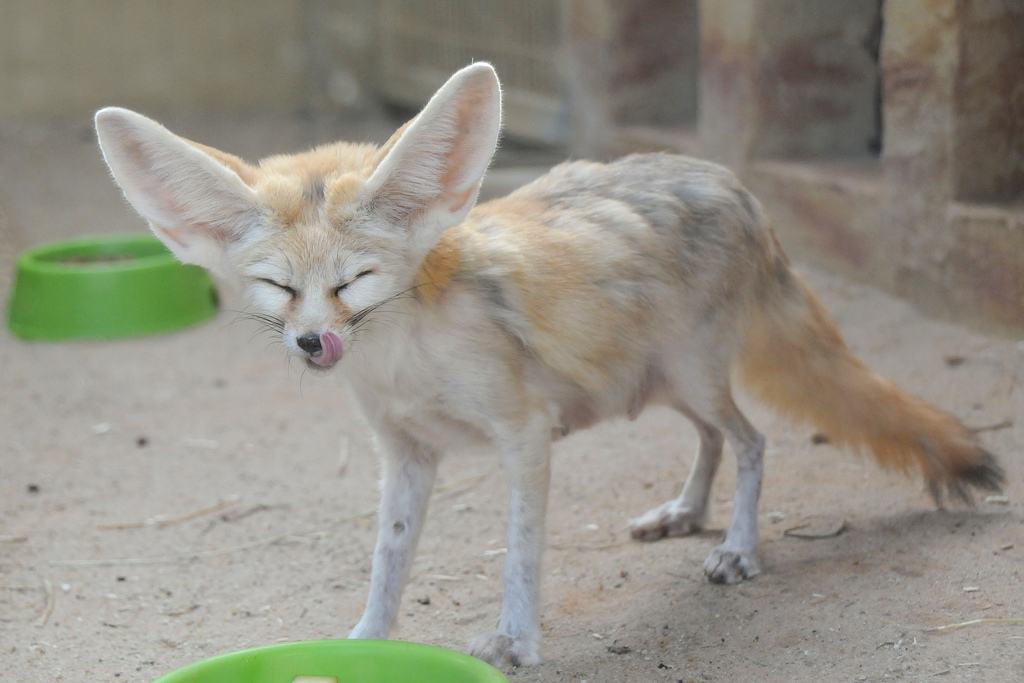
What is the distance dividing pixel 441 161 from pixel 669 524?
152 centimetres

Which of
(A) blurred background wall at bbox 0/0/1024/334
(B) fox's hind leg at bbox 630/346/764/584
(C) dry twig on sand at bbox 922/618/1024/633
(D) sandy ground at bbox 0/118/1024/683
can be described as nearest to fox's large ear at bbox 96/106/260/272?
(D) sandy ground at bbox 0/118/1024/683

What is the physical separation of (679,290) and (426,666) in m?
1.25

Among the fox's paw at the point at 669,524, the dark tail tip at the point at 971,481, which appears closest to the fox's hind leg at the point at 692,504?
the fox's paw at the point at 669,524

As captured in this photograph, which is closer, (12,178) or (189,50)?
(12,178)

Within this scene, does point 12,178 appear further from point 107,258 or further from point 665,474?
point 665,474

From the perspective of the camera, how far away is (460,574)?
3.24 metres

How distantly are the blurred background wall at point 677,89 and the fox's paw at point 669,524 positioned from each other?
1.56 m

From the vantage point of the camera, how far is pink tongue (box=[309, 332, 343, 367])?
2.22 m

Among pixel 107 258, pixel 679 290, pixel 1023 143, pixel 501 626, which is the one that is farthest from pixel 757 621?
pixel 107 258

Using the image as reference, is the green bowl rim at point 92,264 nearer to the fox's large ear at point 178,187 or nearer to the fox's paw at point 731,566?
the fox's large ear at point 178,187

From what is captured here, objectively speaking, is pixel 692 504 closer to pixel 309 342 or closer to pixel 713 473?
pixel 713 473

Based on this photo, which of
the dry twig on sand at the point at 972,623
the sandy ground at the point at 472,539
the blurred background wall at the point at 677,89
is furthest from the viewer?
the blurred background wall at the point at 677,89

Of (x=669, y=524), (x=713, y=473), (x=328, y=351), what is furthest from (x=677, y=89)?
(x=328, y=351)

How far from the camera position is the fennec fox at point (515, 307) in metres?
2.32
